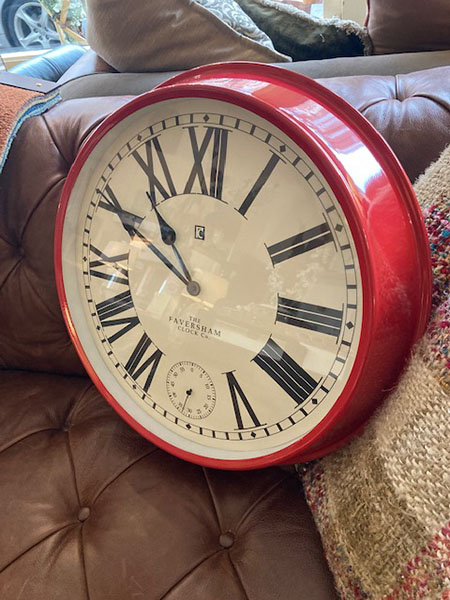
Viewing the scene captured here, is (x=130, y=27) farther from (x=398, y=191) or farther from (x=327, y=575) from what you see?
(x=327, y=575)

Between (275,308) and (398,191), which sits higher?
(398,191)

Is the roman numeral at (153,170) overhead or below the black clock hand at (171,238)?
overhead

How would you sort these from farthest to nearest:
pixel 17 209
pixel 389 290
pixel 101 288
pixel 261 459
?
pixel 17 209
pixel 101 288
pixel 261 459
pixel 389 290

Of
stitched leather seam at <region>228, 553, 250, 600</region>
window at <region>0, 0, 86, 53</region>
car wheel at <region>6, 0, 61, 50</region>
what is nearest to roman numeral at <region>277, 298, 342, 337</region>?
stitched leather seam at <region>228, 553, 250, 600</region>

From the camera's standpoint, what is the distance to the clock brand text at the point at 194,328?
62 centimetres

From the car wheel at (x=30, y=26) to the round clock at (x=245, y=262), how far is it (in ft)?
10.8

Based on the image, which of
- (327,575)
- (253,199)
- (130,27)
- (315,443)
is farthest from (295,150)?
(130,27)

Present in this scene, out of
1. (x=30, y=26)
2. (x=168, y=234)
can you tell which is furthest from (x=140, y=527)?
(x=30, y=26)

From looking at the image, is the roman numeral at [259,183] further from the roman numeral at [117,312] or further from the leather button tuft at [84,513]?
the leather button tuft at [84,513]

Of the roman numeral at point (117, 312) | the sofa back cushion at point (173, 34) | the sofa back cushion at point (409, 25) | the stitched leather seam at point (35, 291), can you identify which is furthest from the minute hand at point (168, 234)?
the sofa back cushion at point (409, 25)

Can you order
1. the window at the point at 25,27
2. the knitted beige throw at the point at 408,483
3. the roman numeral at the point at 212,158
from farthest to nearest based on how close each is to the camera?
the window at the point at 25,27 < the roman numeral at the point at 212,158 < the knitted beige throw at the point at 408,483

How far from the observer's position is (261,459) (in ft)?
1.99

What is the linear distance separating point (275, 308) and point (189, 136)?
9.1 inches

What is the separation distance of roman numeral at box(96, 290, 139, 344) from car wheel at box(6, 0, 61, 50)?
3.28m
